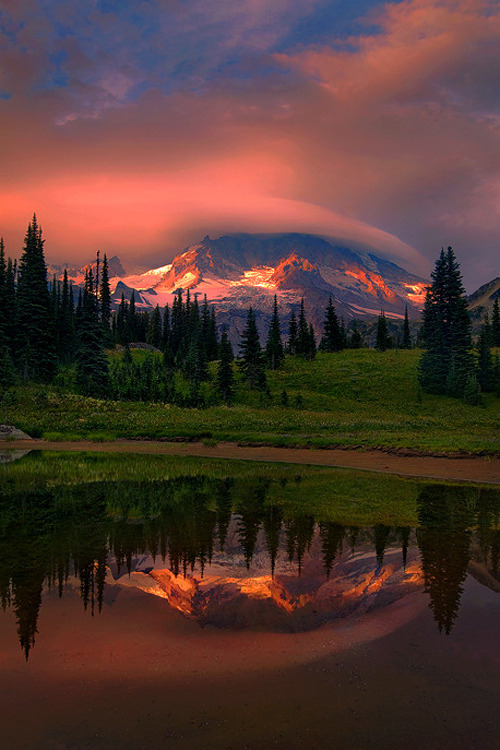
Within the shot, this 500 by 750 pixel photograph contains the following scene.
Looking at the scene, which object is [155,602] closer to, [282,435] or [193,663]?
[193,663]

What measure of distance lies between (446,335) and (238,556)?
6543 cm

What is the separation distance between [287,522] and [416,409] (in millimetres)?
44199

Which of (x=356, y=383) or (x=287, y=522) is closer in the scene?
(x=287, y=522)

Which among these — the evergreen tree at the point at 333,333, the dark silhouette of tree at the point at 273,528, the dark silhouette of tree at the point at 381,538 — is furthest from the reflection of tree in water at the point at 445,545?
the evergreen tree at the point at 333,333

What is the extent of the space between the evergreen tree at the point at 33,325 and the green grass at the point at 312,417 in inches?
294

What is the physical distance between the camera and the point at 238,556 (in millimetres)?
10117

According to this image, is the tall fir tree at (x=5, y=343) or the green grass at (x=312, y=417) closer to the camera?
the green grass at (x=312, y=417)

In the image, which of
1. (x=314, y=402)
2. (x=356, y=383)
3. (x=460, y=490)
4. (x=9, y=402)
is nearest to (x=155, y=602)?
(x=460, y=490)

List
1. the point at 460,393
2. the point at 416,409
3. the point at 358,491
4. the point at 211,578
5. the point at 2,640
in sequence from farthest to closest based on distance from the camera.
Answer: the point at 460,393, the point at 416,409, the point at 358,491, the point at 211,578, the point at 2,640

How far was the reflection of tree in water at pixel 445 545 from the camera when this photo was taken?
764cm

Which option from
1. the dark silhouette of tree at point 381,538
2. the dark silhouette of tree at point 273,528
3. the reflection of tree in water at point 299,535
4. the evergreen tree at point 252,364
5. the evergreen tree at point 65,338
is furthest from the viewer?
the evergreen tree at point 65,338

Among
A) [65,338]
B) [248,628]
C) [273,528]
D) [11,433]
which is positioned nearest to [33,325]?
[65,338]

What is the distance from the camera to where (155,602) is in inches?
301

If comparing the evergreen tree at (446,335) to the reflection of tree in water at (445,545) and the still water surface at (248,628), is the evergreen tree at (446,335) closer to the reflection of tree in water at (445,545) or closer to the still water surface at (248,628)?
the reflection of tree in water at (445,545)
